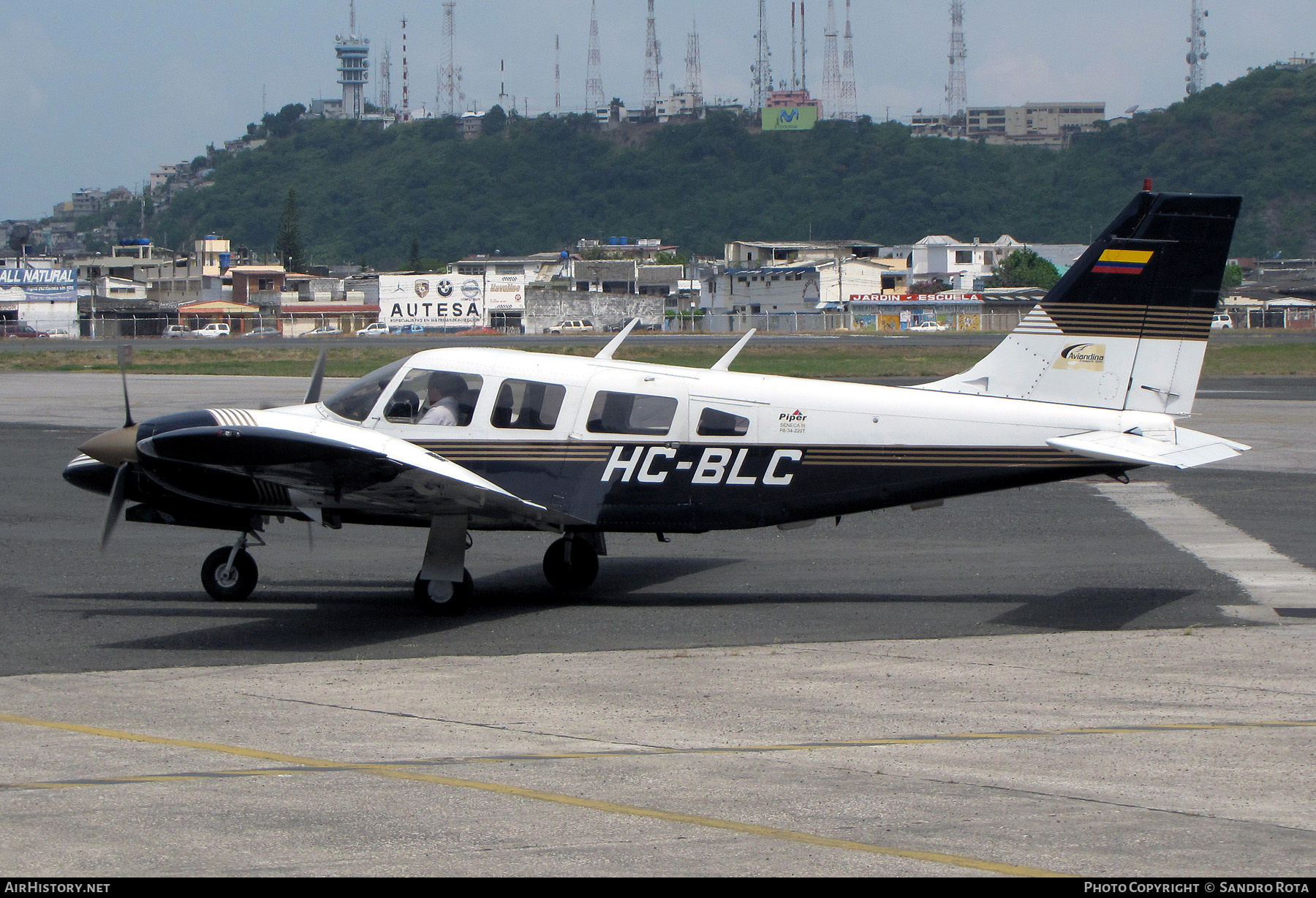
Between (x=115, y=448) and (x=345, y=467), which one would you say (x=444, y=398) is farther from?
(x=115, y=448)

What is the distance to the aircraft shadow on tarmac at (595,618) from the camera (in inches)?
420

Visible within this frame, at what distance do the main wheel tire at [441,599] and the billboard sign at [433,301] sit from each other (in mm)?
91220

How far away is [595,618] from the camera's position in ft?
37.9

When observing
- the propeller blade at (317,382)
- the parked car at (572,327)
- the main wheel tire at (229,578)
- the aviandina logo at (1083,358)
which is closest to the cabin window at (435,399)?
the propeller blade at (317,382)

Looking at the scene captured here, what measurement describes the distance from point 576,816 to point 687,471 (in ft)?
18.4

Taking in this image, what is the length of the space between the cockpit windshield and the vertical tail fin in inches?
238

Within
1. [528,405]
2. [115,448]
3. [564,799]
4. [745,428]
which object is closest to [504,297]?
[528,405]

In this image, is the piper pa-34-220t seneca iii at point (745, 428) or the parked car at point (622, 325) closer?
the piper pa-34-220t seneca iii at point (745, 428)

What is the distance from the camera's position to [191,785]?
6832mm

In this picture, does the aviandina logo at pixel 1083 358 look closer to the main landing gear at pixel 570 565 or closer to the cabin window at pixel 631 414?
the cabin window at pixel 631 414

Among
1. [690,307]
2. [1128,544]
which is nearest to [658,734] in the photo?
[1128,544]

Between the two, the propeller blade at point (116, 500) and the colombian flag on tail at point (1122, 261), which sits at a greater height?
the colombian flag on tail at point (1122, 261)

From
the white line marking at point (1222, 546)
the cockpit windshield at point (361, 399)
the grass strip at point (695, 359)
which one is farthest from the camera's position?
the grass strip at point (695, 359)

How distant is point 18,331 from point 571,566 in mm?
96707
